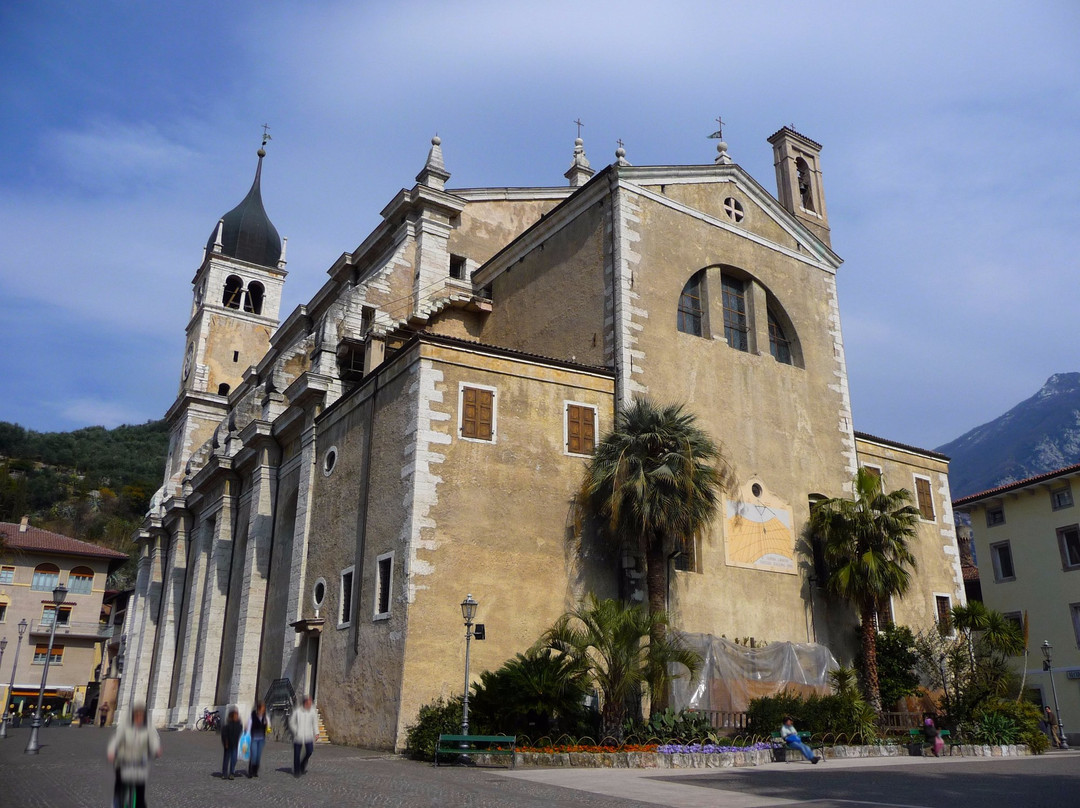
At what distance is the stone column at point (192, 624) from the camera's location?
1332 inches

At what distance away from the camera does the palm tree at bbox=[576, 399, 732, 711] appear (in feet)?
67.2

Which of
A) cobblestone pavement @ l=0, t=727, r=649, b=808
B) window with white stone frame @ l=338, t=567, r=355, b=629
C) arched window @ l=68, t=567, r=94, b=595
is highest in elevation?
arched window @ l=68, t=567, r=94, b=595

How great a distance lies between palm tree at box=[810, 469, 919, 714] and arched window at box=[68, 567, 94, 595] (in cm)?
5323

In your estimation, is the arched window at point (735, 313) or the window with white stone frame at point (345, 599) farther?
the arched window at point (735, 313)

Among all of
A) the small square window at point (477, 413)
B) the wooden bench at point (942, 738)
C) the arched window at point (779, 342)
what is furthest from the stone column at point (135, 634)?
the wooden bench at point (942, 738)

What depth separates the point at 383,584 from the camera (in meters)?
20.9

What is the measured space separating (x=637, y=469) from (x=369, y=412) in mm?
7466

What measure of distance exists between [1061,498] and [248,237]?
1917 inches

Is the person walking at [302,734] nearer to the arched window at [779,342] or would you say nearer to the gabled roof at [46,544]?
the arched window at [779,342]

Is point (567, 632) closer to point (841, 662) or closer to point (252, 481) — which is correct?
point (841, 662)

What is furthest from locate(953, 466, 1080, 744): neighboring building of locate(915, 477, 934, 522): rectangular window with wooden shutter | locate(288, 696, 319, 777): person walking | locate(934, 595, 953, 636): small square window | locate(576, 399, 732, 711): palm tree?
locate(288, 696, 319, 777): person walking

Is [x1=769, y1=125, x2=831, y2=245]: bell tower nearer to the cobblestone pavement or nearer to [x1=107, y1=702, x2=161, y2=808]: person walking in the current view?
the cobblestone pavement

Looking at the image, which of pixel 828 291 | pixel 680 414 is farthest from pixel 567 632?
pixel 828 291

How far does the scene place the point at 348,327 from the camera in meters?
28.6
